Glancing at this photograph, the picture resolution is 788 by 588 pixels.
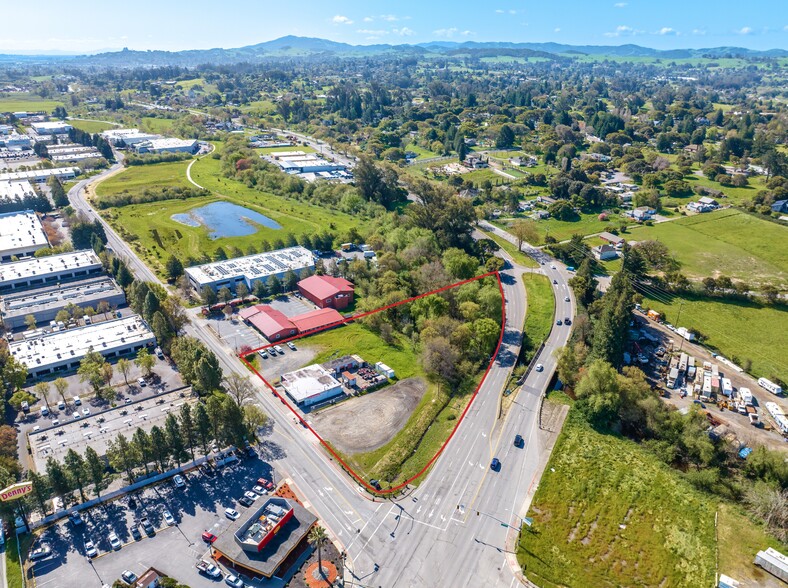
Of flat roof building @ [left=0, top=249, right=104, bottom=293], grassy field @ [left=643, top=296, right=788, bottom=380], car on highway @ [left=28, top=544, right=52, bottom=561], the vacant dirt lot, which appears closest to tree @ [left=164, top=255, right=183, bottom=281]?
flat roof building @ [left=0, top=249, right=104, bottom=293]

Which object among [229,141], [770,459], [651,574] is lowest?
[651,574]

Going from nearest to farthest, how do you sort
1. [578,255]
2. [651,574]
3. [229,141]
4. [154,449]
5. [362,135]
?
1. [651,574]
2. [154,449]
3. [578,255]
4. [229,141]
5. [362,135]

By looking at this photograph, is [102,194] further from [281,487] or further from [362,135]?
[281,487]

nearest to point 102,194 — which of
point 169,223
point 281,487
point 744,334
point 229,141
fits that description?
point 169,223

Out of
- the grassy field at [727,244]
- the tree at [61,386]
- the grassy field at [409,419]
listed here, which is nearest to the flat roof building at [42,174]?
the tree at [61,386]

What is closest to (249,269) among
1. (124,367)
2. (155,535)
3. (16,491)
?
(124,367)

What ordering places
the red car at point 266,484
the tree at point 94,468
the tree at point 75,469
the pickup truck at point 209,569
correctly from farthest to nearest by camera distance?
the red car at point 266,484
the tree at point 94,468
the tree at point 75,469
the pickup truck at point 209,569

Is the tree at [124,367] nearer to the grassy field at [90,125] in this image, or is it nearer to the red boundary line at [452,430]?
the red boundary line at [452,430]

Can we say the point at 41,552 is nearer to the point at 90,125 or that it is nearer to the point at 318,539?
the point at 318,539
